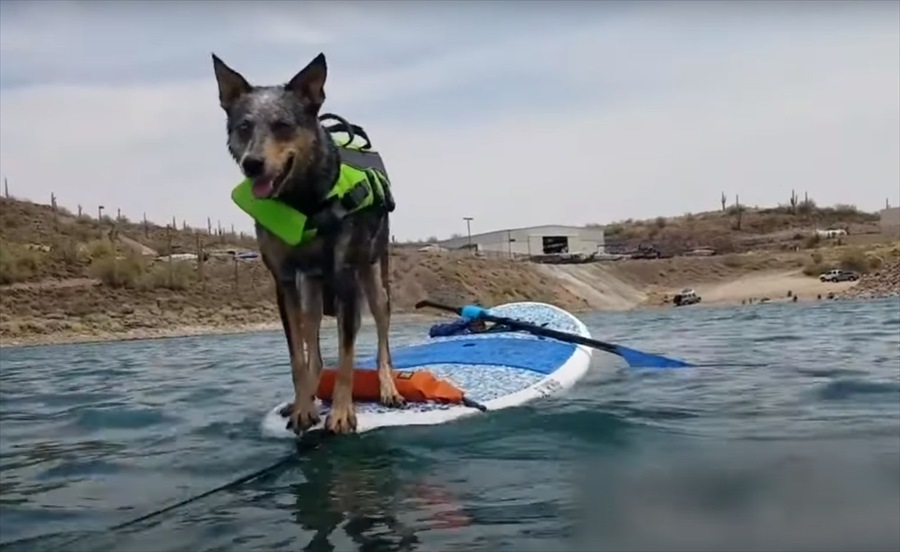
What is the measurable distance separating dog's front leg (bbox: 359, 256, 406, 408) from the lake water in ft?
1.78

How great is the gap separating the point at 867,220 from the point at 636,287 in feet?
205

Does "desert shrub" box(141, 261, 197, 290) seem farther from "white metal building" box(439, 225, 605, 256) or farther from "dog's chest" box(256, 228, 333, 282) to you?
"white metal building" box(439, 225, 605, 256)

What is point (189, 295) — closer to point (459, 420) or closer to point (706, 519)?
point (459, 420)

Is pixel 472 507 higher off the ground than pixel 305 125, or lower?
lower

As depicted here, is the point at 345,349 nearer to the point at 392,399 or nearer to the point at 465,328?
the point at 392,399

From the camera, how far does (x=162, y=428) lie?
8.57m

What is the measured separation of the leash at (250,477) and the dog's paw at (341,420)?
0.06 metres

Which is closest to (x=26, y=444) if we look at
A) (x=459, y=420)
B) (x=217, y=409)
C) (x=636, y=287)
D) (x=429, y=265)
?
(x=217, y=409)

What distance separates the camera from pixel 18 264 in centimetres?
4378

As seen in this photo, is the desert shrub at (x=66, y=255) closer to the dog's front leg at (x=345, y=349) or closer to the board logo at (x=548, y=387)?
the board logo at (x=548, y=387)

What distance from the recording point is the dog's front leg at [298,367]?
6.69 m

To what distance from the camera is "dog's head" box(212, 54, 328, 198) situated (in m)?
5.73

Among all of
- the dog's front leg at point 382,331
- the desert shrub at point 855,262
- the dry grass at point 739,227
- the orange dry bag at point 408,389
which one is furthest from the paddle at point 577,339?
the dry grass at point 739,227

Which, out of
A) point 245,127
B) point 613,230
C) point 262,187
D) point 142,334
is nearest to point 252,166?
point 262,187
